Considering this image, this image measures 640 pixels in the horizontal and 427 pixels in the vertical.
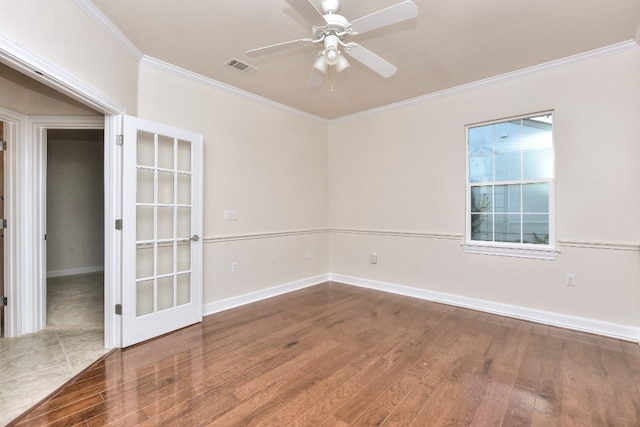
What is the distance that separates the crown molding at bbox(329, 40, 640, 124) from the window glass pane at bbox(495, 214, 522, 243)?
160 cm

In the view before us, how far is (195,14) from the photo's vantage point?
2.48 meters

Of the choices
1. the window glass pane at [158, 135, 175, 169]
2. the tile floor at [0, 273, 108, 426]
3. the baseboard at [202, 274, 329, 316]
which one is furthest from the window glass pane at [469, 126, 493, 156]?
the tile floor at [0, 273, 108, 426]

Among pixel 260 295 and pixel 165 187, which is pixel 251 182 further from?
pixel 260 295

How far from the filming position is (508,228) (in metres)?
3.71

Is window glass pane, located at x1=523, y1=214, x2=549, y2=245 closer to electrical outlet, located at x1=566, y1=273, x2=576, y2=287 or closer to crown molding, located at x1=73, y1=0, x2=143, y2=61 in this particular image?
electrical outlet, located at x1=566, y1=273, x2=576, y2=287

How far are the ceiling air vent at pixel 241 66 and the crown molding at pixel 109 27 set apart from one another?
854 mm

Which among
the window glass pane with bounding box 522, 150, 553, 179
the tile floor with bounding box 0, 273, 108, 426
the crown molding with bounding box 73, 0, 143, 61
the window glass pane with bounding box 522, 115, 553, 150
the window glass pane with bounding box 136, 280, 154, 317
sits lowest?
the tile floor with bounding box 0, 273, 108, 426

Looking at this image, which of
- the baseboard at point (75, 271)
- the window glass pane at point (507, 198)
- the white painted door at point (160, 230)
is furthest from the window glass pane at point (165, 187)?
the baseboard at point (75, 271)

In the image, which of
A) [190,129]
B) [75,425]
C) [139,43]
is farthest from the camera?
[190,129]

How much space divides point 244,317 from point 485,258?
2977mm

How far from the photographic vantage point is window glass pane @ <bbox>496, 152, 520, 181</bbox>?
365cm

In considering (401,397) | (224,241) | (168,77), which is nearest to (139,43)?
(168,77)

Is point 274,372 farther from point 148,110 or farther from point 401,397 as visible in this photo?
point 148,110

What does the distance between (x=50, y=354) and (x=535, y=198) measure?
16.4 ft
